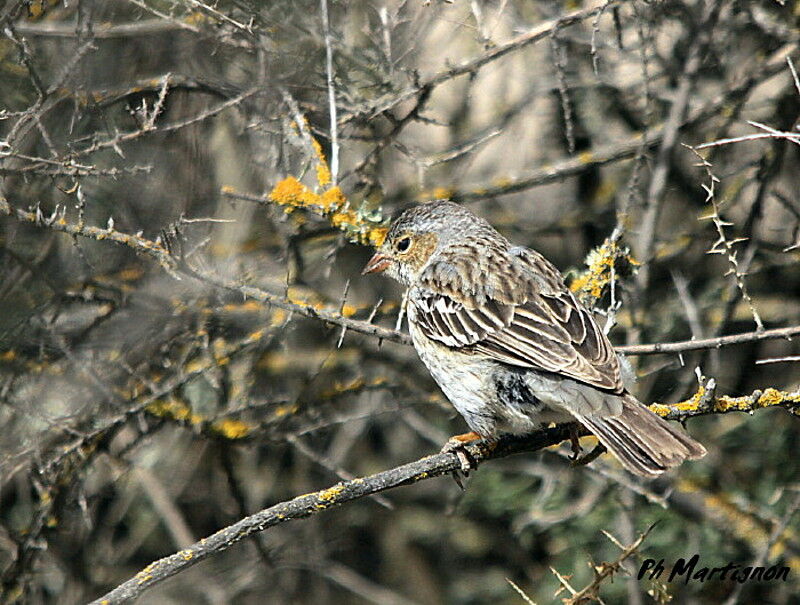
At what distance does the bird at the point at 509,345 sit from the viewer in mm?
3996

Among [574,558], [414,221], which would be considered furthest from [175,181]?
[574,558]

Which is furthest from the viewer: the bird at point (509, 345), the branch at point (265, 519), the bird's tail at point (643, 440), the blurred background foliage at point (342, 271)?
the blurred background foliage at point (342, 271)

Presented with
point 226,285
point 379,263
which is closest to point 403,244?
point 379,263

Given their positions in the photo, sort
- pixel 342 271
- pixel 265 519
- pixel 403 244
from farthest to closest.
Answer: pixel 342 271
pixel 403 244
pixel 265 519

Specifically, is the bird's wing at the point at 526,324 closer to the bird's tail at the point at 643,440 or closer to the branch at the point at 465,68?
the bird's tail at the point at 643,440

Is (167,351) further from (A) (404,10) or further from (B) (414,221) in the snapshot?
(A) (404,10)

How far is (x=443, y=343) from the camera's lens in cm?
461

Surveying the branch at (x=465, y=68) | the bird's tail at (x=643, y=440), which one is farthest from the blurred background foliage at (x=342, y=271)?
the bird's tail at (x=643, y=440)

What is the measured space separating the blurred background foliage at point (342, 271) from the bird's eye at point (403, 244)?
0.66 ft

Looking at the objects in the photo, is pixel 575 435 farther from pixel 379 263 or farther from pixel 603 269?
pixel 379 263

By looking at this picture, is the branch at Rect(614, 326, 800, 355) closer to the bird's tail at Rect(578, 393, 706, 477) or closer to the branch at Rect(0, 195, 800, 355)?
the branch at Rect(0, 195, 800, 355)

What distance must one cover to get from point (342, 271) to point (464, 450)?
263 centimetres

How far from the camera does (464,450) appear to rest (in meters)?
4.34

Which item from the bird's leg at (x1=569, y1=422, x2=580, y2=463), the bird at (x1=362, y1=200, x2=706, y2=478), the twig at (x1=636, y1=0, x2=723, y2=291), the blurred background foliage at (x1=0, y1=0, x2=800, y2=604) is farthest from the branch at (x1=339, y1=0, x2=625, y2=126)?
the bird's leg at (x1=569, y1=422, x2=580, y2=463)
